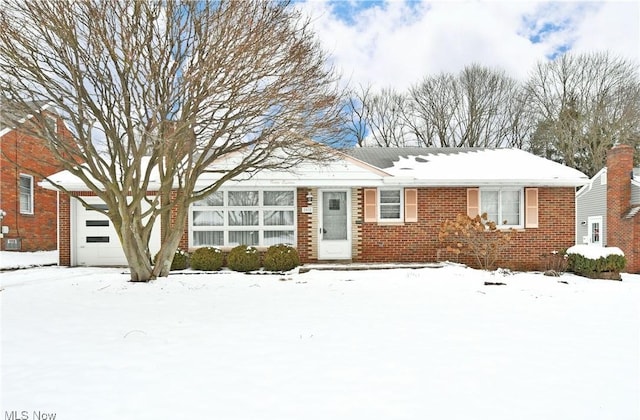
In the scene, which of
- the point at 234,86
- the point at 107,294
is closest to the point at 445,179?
the point at 234,86

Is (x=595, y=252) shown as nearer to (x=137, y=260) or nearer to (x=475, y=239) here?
(x=475, y=239)

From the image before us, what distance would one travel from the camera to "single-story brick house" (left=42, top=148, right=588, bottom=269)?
1166cm

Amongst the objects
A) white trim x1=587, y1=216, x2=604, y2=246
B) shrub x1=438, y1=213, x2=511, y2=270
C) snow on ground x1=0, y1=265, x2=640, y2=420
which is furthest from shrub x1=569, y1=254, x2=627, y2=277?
white trim x1=587, y1=216, x2=604, y2=246

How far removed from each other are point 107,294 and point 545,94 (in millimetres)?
33086

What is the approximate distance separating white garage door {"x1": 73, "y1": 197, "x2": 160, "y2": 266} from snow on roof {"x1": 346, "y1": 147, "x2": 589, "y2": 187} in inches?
318

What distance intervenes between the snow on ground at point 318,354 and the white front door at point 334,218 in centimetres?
432

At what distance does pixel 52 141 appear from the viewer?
7059 millimetres

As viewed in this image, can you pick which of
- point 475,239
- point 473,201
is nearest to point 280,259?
point 475,239

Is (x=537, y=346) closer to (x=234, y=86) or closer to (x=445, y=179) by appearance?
(x=234, y=86)

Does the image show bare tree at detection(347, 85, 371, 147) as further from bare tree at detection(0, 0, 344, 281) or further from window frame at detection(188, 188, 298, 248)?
bare tree at detection(0, 0, 344, 281)

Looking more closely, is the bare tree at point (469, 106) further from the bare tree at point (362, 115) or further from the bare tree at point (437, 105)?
the bare tree at point (362, 115)

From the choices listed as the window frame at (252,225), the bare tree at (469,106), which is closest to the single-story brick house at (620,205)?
the bare tree at (469,106)

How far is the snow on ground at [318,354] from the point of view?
297cm

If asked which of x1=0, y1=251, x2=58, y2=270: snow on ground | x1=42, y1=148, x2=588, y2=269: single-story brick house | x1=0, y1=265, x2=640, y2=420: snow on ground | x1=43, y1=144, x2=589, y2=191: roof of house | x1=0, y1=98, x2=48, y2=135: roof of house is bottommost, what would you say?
x1=0, y1=251, x2=58, y2=270: snow on ground
